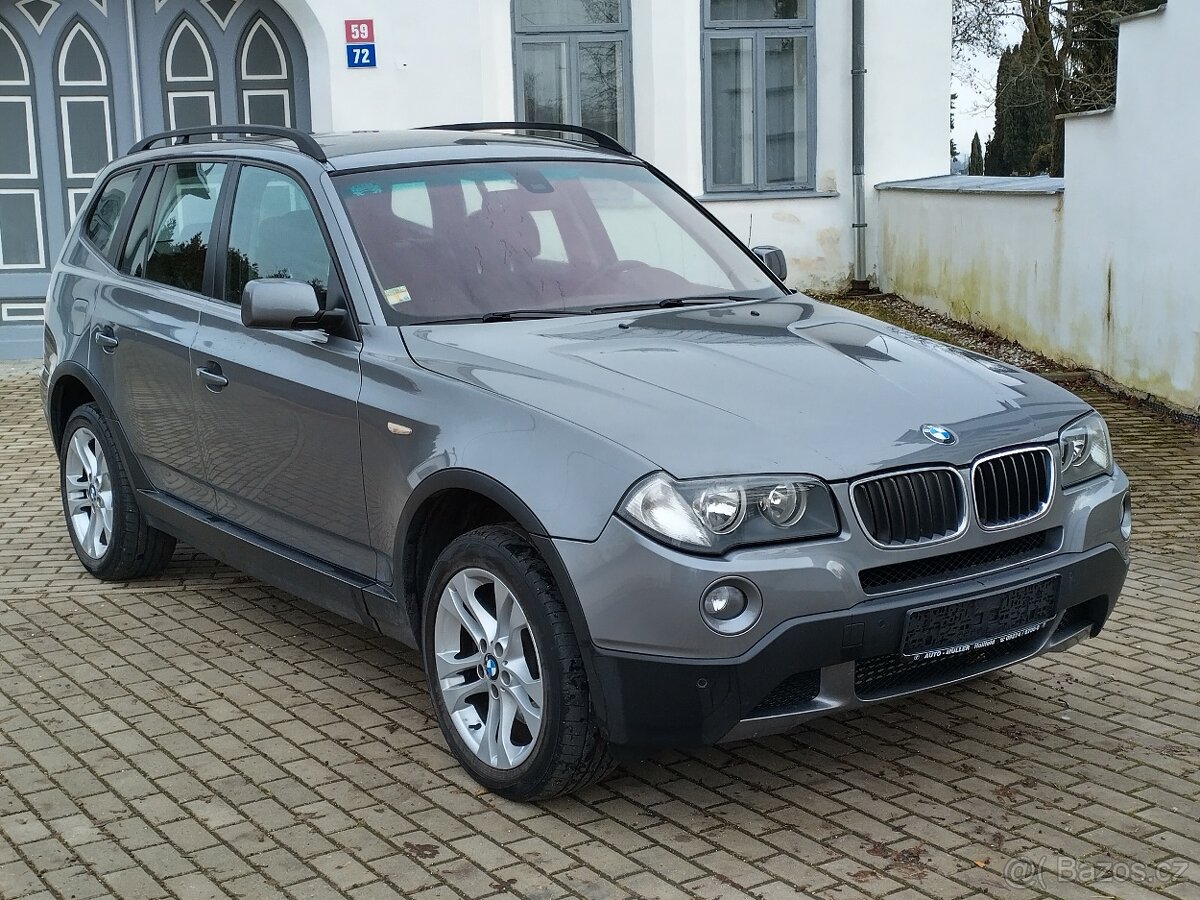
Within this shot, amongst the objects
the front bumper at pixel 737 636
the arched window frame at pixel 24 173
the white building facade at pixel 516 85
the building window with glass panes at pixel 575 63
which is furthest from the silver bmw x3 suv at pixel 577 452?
the building window with glass panes at pixel 575 63

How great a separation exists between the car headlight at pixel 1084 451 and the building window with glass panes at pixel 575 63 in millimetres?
11232

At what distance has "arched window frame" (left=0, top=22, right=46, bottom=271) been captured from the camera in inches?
555

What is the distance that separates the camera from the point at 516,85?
50.1 feet

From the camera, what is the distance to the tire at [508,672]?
12.7 ft

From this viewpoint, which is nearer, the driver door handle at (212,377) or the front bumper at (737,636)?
the front bumper at (737,636)

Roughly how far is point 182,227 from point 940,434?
3.30 metres

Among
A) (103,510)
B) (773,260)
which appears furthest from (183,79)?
(773,260)

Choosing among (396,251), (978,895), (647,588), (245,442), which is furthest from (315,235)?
(978,895)

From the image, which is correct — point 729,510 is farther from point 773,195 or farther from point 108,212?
point 773,195

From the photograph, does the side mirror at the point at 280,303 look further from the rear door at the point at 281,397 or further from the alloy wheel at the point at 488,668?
the alloy wheel at the point at 488,668

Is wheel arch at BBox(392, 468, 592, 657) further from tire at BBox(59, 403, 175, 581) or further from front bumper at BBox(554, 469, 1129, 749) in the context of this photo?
tire at BBox(59, 403, 175, 581)

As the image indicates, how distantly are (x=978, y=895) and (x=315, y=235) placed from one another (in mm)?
2938

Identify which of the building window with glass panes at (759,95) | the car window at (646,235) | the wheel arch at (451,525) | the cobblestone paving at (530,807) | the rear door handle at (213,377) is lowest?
the cobblestone paving at (530,807)

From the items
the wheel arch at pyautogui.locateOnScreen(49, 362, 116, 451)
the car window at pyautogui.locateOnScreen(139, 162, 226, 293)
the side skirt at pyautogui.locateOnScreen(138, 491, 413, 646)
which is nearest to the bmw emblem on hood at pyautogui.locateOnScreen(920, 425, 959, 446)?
the side skirt at pyautogui.locateOnScreen(138, 491, 413, 646)
